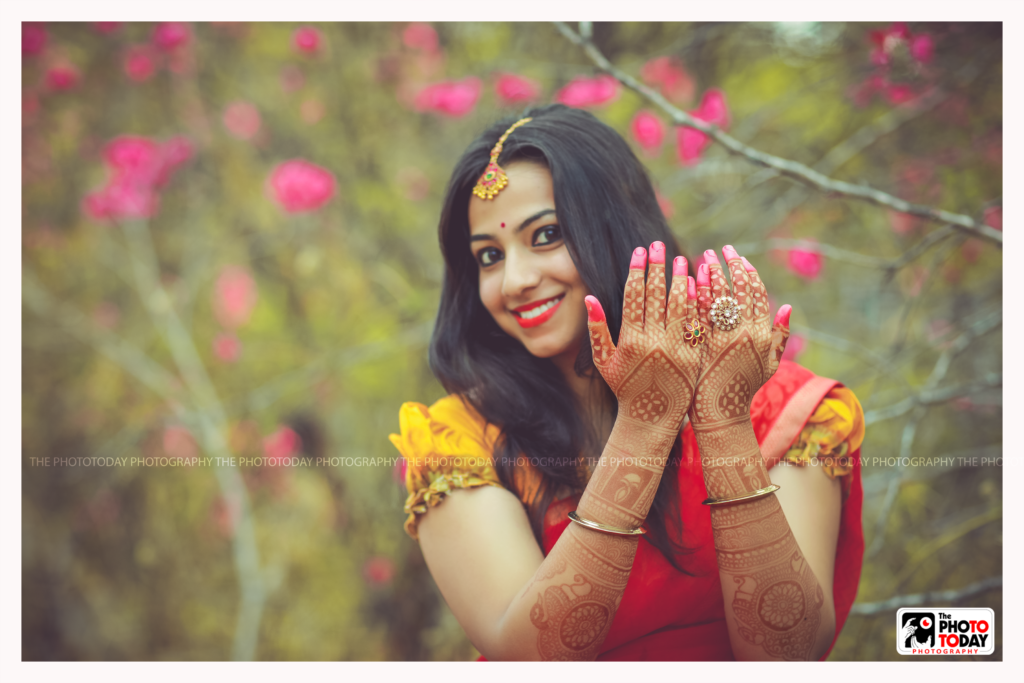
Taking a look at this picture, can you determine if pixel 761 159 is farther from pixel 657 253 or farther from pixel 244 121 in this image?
pixel 244 121

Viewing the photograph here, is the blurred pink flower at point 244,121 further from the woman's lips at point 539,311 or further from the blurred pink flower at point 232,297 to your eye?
the woman's lips at point 539,311

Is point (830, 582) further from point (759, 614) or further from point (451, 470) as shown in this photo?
point (451, 470)

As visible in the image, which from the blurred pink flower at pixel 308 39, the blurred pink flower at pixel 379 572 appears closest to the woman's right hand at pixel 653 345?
the blurred pink flower at pixel 379 572

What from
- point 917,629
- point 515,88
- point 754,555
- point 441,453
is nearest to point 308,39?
point 515,88

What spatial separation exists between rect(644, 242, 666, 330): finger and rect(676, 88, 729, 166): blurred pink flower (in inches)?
34.6

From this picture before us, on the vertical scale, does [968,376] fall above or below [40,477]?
above

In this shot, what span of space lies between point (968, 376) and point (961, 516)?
0.33 meters

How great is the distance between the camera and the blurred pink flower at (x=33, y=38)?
1411 millimetres

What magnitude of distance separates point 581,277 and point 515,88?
936mm

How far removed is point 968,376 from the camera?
151 cm

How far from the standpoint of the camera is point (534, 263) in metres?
0.91
